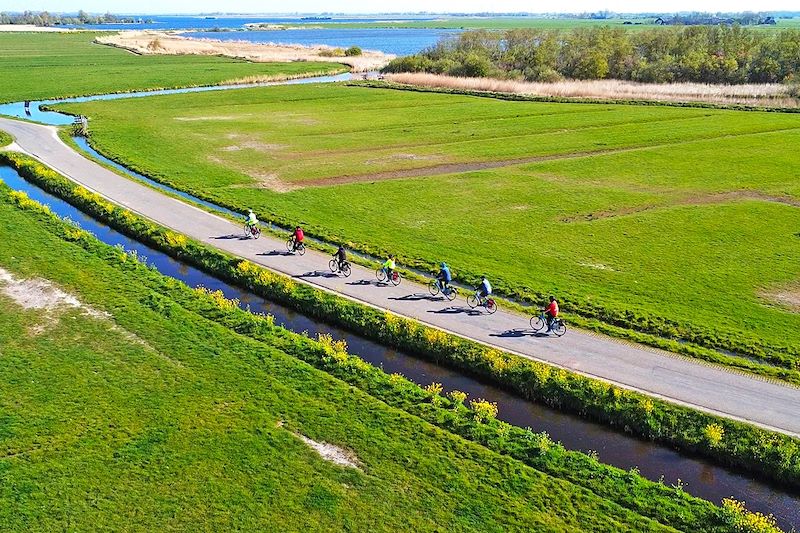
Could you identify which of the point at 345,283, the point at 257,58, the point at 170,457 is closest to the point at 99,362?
the point at 170,457

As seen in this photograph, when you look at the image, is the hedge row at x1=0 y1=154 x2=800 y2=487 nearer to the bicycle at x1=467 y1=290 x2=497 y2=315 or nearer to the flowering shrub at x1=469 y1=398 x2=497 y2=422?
the flowering shrub at x1=469 y1=398 x2=497 y2=422

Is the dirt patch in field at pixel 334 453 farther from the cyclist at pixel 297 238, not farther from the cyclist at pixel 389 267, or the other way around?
the cyclist at pixel 297 238

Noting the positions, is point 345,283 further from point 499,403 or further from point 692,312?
point 692,312

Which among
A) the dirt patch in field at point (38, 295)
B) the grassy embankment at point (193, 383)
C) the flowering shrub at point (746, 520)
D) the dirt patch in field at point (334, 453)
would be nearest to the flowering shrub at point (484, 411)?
the grassy embankment at point (193, 383)

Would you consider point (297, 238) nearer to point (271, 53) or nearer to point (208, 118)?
point (208, 118)

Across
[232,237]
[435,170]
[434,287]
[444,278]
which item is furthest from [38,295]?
[435,170]

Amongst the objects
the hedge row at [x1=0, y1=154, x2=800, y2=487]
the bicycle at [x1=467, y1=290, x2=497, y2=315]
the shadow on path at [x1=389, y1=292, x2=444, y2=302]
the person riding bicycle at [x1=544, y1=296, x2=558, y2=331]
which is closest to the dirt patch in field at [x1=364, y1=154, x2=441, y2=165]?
the hedge row at [x1=0, y1=154, x2=800, y2=487]
